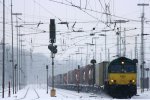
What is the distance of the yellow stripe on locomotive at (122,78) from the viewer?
4772 cm

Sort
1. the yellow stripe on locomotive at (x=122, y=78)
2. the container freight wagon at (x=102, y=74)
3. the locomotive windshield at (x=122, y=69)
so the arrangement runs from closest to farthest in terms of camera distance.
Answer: the yellow stripe on locomotive at (x=122, y=78) → the locomotive windshield at (x=122, y=69) → the container freight wagon at (x=102, y=74)

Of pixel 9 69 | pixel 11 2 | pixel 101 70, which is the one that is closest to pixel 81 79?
pixel 11 2

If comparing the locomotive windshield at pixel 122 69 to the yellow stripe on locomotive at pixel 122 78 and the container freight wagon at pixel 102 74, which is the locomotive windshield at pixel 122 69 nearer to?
the yellow stripe on locomotive at pixel 122 78

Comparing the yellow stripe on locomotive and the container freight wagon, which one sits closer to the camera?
the yellow stripe on locomotive

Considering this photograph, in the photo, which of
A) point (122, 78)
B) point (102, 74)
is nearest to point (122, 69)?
point (122, 78)

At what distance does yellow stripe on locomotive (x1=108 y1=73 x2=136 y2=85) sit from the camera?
47.7 m

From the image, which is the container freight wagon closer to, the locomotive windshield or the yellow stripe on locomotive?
the locomotive windshield

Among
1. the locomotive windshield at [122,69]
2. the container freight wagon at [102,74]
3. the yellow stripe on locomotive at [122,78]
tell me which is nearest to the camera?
the yellow stripe on locomotive at [122,78]

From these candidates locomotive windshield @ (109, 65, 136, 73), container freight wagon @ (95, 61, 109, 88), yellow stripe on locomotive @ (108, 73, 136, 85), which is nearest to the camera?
yellow stripe on locomotive @ (108, 73, 136, 85)

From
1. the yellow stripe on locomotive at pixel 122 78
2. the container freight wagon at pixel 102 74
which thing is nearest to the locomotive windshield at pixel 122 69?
the yellow stripe on locomotive at pixel 122 78

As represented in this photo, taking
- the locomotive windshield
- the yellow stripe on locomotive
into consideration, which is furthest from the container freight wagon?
the yellow stripe on locomotive

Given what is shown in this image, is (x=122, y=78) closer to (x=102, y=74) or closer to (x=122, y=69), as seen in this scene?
(x=122, y=69)

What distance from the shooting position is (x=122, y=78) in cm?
4781

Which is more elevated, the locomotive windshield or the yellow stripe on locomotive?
the locomotive windshield
